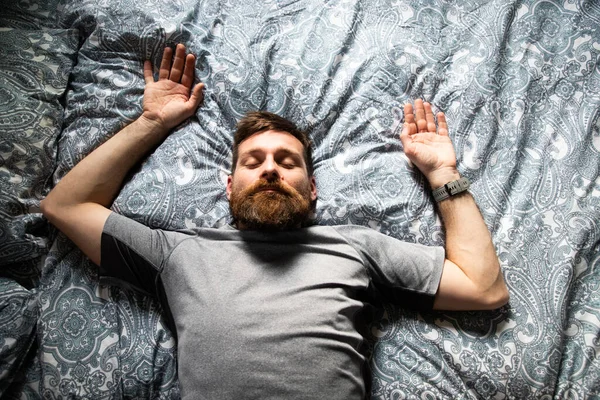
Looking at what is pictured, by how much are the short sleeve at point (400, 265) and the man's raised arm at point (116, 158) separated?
604 millimetres

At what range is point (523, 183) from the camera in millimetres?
1268

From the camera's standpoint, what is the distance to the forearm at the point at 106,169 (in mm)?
1175

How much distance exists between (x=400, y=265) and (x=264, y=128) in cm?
52

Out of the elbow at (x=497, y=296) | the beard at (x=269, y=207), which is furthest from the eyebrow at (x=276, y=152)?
the elbow at (x=497, y=296)

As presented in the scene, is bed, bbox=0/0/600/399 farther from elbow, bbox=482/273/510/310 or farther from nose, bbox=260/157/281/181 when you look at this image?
nose, bbox=260/157/281/181

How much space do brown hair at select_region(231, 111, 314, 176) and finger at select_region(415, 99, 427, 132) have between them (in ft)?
1.08

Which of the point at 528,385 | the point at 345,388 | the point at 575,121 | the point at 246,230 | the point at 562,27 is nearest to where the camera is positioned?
Answer: the point at 345,388

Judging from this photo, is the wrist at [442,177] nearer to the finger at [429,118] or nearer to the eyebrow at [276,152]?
the finger at [429,118]

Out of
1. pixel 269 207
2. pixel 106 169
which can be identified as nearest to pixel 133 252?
pixel 106 169

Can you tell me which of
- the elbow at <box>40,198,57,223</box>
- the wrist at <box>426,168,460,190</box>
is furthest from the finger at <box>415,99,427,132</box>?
the elbow at <box>40,198,57,223</box>

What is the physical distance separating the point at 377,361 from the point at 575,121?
937 millimetres

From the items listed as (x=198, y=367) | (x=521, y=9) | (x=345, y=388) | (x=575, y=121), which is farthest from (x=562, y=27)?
(x=198, y=367)

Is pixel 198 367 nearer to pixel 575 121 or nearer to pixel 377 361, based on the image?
pixel 377 361

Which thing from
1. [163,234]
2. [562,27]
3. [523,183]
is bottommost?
[163,234]
